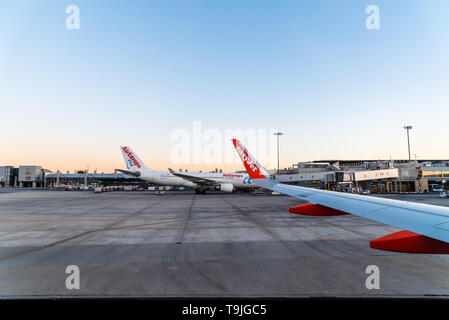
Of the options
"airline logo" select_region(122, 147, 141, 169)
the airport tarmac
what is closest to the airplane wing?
"airline logo" select_region(122, 147, 141, 169)

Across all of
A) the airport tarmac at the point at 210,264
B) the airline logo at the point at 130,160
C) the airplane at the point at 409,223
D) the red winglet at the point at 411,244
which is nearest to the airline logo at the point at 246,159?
the airport tarmac at the point at 210,264

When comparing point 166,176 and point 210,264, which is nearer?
point 210,264

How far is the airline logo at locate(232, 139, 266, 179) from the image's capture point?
8031mm

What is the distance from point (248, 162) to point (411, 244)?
546 centimetres

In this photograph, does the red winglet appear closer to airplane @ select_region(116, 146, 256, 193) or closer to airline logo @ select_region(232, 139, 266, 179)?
airline logo @ select_region(232, 139, 266, 179)

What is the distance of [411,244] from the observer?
3117 mm

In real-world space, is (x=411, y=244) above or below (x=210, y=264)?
above

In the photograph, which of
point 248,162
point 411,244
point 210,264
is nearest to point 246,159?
point 248,162

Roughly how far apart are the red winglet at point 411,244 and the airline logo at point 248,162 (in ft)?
16.6

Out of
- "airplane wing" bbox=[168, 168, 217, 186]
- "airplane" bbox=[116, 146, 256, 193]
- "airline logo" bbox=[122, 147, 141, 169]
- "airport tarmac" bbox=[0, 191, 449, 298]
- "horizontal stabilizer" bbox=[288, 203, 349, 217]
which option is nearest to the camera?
"airport tarmac" bbox=[0, 191, 449, 298]

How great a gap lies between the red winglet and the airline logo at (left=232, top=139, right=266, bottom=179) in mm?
5067

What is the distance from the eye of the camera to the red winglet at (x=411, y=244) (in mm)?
2990

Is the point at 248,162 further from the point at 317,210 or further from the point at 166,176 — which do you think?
the point at 166,176
